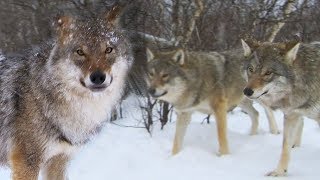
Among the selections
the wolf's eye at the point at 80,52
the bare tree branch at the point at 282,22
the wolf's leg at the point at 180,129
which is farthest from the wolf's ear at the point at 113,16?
the bare tree branch at the point at 282,22

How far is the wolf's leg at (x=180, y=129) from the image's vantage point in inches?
250

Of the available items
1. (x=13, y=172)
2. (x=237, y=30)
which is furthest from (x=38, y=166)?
(x=237, y=30)

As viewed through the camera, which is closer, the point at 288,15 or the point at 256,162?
the point at 256,162

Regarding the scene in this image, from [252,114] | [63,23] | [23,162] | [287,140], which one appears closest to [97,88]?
[63,23]

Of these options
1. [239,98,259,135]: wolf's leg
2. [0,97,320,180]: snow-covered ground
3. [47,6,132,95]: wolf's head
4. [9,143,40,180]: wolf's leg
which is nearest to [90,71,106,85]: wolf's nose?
[47,6,132,95]: wolf's head

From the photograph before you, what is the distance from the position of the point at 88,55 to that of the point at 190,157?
2.83 metres

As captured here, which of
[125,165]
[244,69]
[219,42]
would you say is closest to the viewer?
[244,69]

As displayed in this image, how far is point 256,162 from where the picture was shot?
18.3 feet

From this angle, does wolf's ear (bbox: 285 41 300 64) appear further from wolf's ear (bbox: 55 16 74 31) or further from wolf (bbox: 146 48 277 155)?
wolf's ear (bbox: 55 16 74 31)

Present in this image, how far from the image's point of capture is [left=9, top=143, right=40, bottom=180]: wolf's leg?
363 cm

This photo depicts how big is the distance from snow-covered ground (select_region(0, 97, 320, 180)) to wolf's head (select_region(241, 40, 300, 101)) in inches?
31.1

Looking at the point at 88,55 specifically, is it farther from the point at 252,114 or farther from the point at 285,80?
the point at 252,114

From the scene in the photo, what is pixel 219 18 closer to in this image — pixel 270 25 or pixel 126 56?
pixel 270 25

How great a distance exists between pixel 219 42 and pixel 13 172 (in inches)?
240
